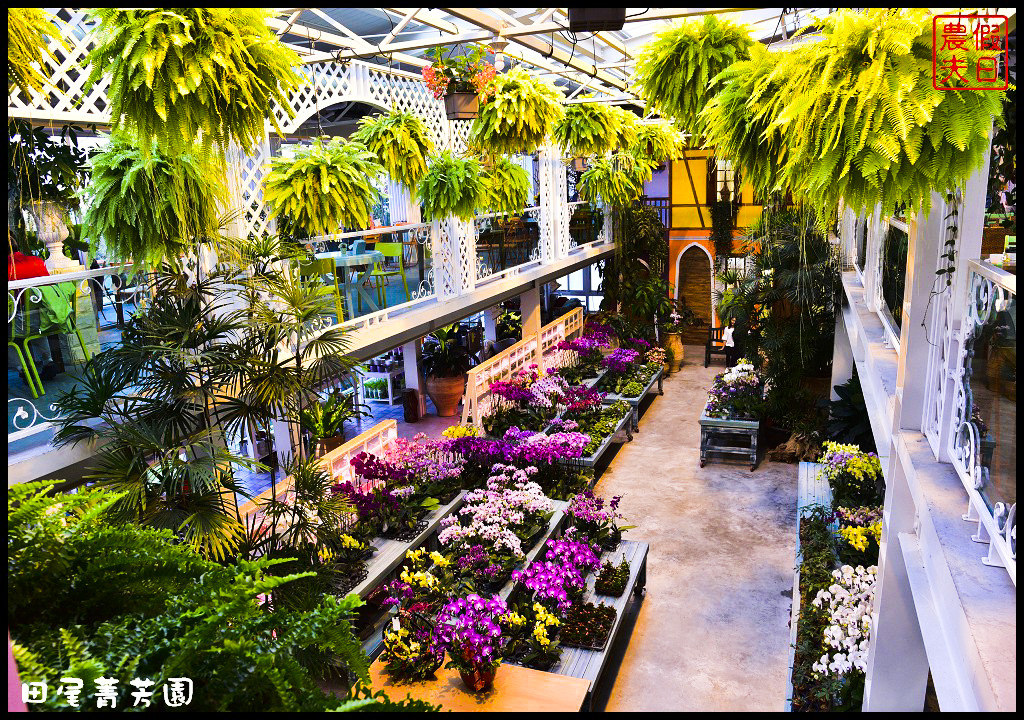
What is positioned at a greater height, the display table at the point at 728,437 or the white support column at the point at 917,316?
the white support column at the point at 917,316

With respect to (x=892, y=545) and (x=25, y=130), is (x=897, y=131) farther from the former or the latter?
(x=25, y=130)

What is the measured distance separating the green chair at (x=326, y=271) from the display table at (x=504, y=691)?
2937mm

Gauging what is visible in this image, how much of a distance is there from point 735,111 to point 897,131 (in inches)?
38.6

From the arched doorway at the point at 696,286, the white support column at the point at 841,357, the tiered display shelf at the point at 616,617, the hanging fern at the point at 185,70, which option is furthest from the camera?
the arched doorway at the point at 696,286

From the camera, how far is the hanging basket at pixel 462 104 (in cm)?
661

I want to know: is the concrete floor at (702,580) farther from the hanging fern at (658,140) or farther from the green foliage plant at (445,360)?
the hanging fern at (658,140)

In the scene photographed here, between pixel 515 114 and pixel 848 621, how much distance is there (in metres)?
4.75

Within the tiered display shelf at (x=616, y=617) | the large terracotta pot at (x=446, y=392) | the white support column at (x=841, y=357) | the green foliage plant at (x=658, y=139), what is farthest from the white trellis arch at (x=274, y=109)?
the white support column at (x=841, y=357)

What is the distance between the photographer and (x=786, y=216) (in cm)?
1063

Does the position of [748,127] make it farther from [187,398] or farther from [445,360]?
[445,360]

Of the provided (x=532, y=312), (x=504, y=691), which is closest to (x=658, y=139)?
(x=532, y=312)

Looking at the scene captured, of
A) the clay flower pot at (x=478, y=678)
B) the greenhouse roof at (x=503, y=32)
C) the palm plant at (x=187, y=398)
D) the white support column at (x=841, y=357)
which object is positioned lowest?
the clay flower pot at (x=478, y=678)

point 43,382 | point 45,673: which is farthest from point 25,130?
point 45,673

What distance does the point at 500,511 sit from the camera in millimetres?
6461
